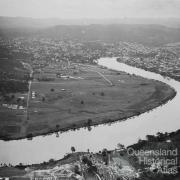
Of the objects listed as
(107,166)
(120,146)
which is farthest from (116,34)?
(107,166)

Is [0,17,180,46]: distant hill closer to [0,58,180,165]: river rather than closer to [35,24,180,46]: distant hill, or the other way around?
[35,24,180,46]: distant hill

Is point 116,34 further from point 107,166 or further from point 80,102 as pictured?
point 107,166

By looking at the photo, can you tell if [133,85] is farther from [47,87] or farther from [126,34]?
[126,34]

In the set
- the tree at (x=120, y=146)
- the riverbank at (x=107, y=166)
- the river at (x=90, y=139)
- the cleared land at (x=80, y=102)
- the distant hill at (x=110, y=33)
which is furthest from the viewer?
the distant hill at (x=110, y=33)

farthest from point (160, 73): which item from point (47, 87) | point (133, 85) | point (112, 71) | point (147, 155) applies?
point (147, 155)

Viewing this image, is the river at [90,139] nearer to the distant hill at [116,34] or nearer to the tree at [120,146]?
the tree at [120,146]

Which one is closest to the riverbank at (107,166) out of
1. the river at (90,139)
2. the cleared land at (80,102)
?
the river at (90,139)
